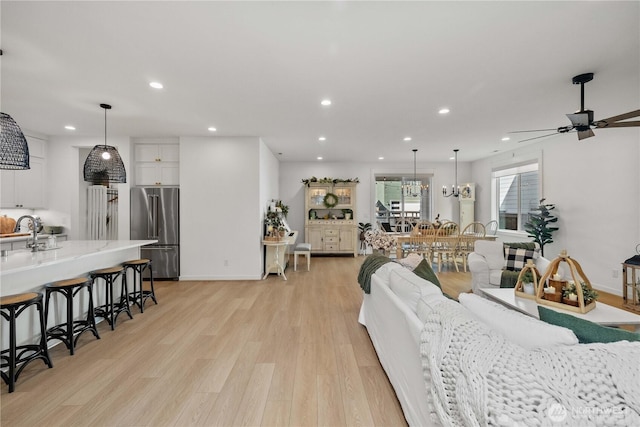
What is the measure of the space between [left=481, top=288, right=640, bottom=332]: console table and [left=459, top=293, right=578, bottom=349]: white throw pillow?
1.23 metres

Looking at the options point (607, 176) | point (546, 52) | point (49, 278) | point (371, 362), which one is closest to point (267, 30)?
point (546, 52)

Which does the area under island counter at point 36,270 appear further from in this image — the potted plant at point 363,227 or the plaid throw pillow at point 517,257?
the potted plant at point 363,227

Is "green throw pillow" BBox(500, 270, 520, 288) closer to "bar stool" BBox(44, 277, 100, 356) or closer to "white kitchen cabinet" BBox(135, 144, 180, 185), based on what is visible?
"bar stool" BBox(44, 277, 100, 356)

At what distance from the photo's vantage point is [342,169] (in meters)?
7.97

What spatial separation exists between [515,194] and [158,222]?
25.4 ft

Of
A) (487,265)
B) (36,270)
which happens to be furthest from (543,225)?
(36,270)

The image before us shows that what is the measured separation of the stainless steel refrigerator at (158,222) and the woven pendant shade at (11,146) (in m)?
2.61

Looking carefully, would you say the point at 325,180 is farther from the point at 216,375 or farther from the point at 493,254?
the point at 216,375

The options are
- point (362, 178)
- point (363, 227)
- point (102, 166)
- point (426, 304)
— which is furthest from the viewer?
point (362, 178)

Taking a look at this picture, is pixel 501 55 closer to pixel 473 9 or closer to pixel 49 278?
pixel 473 9

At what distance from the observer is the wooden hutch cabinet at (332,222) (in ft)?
24.8

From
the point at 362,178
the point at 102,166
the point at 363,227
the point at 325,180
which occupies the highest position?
the point at 362,178

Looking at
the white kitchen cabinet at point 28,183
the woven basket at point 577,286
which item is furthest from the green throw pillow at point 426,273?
the white kitchen cabinet at point 28,183

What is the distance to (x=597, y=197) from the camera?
4375mm
